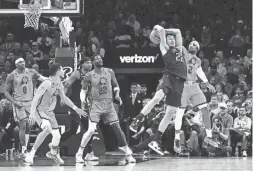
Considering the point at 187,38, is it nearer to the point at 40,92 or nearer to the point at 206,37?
the point at 206,37

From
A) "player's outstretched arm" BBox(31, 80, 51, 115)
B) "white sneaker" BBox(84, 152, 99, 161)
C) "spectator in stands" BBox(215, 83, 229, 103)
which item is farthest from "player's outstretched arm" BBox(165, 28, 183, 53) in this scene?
"spectator in stands" BBox(215, 83, 229, 103)

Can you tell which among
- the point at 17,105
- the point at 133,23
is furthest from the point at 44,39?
the point at 17,105

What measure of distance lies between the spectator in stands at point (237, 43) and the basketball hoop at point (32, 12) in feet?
27.6

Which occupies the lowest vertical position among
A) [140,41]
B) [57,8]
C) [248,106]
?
[248,106]

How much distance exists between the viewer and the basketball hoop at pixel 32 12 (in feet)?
52.4

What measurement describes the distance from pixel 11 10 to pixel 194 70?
4.91 m

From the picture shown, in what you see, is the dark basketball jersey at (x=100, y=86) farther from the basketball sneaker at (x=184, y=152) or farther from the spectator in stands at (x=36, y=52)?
the spectator in stands at (x=36, y=52)

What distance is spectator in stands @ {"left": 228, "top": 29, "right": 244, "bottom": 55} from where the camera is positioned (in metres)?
22.3

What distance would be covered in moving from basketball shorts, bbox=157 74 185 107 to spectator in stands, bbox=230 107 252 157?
5467mm

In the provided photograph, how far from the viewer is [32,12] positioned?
16047 mm

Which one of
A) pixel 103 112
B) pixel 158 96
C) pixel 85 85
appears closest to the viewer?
pixel 158 96

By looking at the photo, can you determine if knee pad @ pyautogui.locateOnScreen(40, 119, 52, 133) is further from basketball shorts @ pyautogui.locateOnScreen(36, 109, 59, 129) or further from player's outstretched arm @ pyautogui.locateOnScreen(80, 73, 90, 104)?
player's outstretched arm @ pyautogui.locateOnScreen(80, 73, 90, 104)

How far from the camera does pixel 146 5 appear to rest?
25.5 meters

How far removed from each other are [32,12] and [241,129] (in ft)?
19.7
